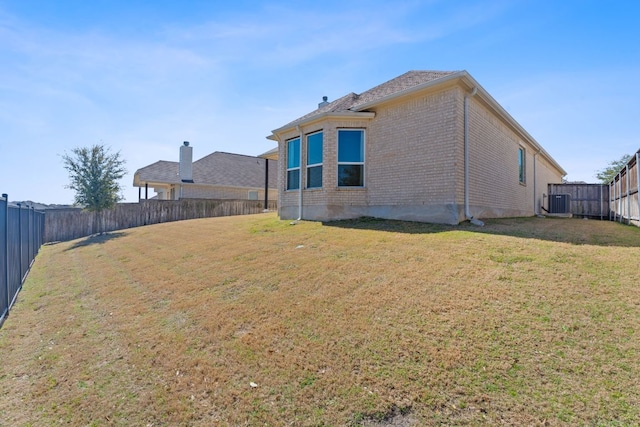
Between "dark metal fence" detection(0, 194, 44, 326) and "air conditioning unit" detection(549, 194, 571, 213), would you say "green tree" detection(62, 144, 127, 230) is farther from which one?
"air conditioning unit" detection(549, 194, 571, 213)

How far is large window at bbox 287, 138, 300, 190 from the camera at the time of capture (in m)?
12.4

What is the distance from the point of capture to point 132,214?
1830 cm

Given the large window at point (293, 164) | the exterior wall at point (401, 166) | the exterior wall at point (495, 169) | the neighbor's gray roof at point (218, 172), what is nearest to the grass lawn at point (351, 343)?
the exterior wall at point (401, 166)

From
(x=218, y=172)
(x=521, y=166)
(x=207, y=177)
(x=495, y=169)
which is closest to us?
(x=495, y=169)

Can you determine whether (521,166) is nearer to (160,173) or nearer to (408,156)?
(408,156)

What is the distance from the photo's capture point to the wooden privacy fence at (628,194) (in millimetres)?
10117

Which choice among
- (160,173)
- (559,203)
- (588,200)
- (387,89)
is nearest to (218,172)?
(160,173)

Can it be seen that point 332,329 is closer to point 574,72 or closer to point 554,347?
point 554,347

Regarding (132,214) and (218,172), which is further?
(218,172)

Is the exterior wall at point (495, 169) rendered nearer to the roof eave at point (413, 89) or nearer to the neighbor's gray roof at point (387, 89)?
the roof eave at point (413, 89)

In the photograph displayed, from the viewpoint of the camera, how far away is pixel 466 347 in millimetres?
3094

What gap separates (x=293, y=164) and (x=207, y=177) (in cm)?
1469

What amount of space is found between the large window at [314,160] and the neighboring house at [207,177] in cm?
1071

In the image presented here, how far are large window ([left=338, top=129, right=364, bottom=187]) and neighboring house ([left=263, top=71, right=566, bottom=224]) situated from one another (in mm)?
34
